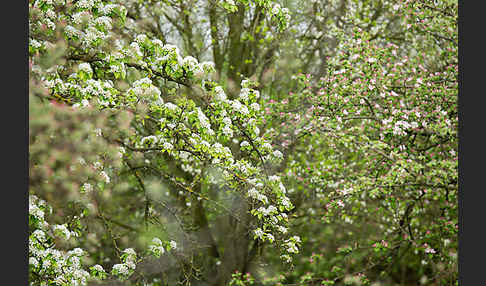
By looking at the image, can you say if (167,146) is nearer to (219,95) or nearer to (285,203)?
(219,95)

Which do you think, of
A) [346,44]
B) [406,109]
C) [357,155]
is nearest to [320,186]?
[357,155]

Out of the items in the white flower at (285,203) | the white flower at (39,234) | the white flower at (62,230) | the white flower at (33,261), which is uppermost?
the white flower at (285,203)

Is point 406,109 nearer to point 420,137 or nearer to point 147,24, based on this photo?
point 420,137

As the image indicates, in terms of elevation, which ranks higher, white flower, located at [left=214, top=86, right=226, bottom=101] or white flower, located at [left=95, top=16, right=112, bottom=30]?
white flower, located at [left=95, top=16, right=112, bottom=30]

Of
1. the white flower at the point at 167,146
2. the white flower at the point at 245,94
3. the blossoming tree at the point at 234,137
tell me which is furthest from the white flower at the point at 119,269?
the white flower at the point at 245,94

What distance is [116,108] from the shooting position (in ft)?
13.0

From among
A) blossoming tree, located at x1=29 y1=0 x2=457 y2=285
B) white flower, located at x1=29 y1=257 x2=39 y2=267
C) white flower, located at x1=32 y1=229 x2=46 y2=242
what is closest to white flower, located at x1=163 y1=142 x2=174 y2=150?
blossoming tree, located at x1=29 y1=0 x2=457 y2=285

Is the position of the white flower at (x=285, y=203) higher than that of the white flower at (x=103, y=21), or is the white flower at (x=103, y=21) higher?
the white flower at (x=103, y=21)

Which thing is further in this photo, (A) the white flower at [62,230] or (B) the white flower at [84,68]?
(A) the white flower at [62,230]

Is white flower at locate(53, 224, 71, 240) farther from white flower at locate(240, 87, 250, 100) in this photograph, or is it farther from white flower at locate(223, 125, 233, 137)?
white flower at locate(240, 87, 250, 100)

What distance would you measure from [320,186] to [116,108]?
12.9 ft

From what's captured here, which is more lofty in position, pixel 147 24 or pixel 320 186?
pixel 147 24

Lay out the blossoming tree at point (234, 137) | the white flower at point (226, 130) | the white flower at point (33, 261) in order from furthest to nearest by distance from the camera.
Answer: the white flower at point (226, 130) → the blossoming tree at point (234, 137) → the white flower at point (33, 261)

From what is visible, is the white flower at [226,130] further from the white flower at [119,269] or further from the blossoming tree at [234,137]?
the white flower at [119,269]
